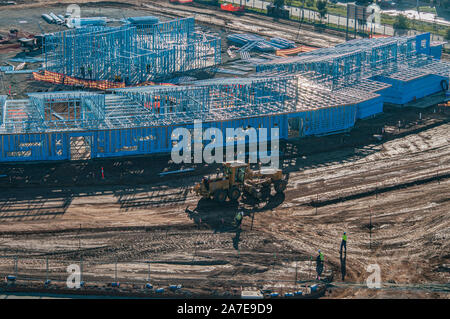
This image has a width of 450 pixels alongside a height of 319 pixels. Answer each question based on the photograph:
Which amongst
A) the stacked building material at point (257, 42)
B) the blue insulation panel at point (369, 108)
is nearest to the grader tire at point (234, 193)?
the blue insulation panel at point (369, 108)

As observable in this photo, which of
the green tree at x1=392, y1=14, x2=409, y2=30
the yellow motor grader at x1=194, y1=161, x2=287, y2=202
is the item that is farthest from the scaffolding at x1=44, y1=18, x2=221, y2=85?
the green tree at x1=392, y1=14, x2=409, y2=30

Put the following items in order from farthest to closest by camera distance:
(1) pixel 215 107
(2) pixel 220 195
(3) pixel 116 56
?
1. (3) pixel 116 56
2. (1) pixel 215 107
3. (2) pixel 220 195

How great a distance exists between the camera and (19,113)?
56.8 meters

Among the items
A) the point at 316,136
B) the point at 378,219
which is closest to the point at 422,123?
the point at 316,136

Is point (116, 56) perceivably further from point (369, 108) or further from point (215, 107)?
point (369, 108)

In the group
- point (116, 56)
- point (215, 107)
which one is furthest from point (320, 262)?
point (116, 56)

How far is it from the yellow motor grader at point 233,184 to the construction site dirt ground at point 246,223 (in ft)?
2.65

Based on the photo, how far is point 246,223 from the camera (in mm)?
44875

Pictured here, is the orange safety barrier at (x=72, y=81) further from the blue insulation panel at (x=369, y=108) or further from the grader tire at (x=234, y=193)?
the grader tire at (x=234, y=193)

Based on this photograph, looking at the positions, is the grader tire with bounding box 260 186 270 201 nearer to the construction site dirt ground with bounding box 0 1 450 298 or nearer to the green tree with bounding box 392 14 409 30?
the construction site dirt ground with bounding box 0 1 450 298

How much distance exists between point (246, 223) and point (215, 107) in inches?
675

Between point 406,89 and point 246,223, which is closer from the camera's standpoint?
point 246,223

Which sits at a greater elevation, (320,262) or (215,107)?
(215,107)

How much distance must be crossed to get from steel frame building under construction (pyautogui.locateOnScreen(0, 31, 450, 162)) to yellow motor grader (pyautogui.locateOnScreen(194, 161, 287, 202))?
341 inches
